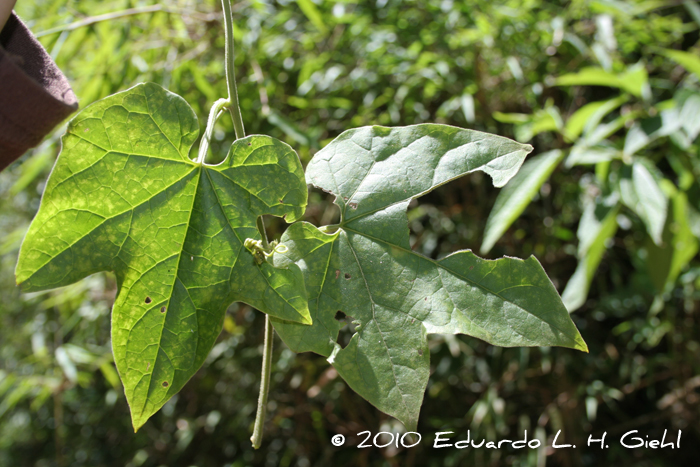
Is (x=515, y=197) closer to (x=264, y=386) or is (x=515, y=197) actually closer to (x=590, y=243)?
(x=590, y=243)

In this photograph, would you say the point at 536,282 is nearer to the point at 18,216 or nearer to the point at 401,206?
the point at 401,206

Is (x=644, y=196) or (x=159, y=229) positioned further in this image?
(x=644, y=196)

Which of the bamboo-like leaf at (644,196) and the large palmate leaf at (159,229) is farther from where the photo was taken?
the bamboo-like leaf at (644,196)

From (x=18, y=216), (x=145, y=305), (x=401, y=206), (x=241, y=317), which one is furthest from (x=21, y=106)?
(x=18, y=216)

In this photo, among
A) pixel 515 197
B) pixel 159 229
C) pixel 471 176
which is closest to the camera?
pixel 159 229

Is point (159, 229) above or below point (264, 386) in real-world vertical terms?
above

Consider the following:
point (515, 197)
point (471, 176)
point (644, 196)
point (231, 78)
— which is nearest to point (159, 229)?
point (231, 78)

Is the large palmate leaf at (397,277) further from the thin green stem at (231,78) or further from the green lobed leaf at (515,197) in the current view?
the green lobed leaf at (515,197)

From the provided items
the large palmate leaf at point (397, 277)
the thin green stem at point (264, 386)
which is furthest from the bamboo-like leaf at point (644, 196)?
the thin green stem at point (264, 386)
